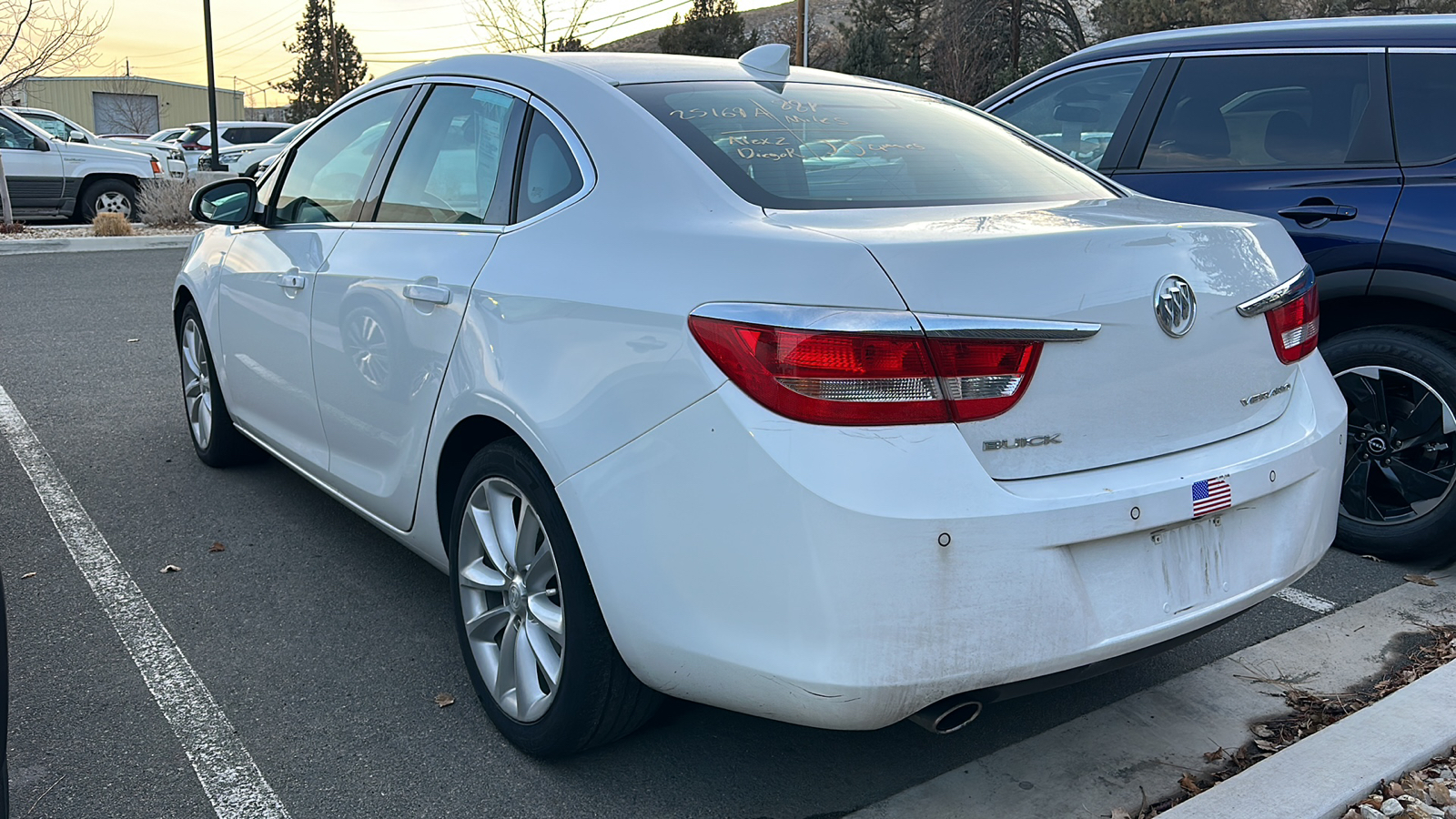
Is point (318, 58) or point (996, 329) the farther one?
point (318, 58)

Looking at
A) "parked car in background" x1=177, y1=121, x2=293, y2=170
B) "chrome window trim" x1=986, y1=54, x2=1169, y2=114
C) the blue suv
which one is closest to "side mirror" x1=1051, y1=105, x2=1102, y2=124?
"chrome window trim" x1=986, y1=54, x2=1169, y2=114

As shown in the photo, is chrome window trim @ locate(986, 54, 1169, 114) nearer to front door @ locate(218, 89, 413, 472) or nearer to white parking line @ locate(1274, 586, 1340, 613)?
white parking line @ locate(1274, 586, 1340, 613)

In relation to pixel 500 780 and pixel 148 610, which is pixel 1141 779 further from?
pixel 148 610

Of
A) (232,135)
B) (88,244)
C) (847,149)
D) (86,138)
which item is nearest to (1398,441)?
(847,149)

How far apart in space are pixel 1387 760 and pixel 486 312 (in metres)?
2.27

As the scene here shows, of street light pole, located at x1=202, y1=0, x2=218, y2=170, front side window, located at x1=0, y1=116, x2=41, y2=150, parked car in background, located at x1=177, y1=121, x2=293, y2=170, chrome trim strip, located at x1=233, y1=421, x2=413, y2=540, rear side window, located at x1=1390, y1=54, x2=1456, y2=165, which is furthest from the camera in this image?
parked car in background, located at x1=177, y1=121, x2=293, y2=170

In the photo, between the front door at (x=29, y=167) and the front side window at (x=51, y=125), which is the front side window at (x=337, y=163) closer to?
the front door at (x=29, y=167)

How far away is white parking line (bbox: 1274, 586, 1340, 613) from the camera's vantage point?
378 centimetres

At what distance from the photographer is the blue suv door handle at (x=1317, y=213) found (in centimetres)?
412

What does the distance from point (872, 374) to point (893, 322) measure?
0.10 meters

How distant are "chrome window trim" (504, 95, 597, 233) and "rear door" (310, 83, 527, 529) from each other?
103 mm

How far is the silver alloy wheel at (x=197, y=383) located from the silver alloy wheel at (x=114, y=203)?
13.8m

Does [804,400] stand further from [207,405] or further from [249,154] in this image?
[249,154]

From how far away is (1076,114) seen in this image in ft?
16.9
